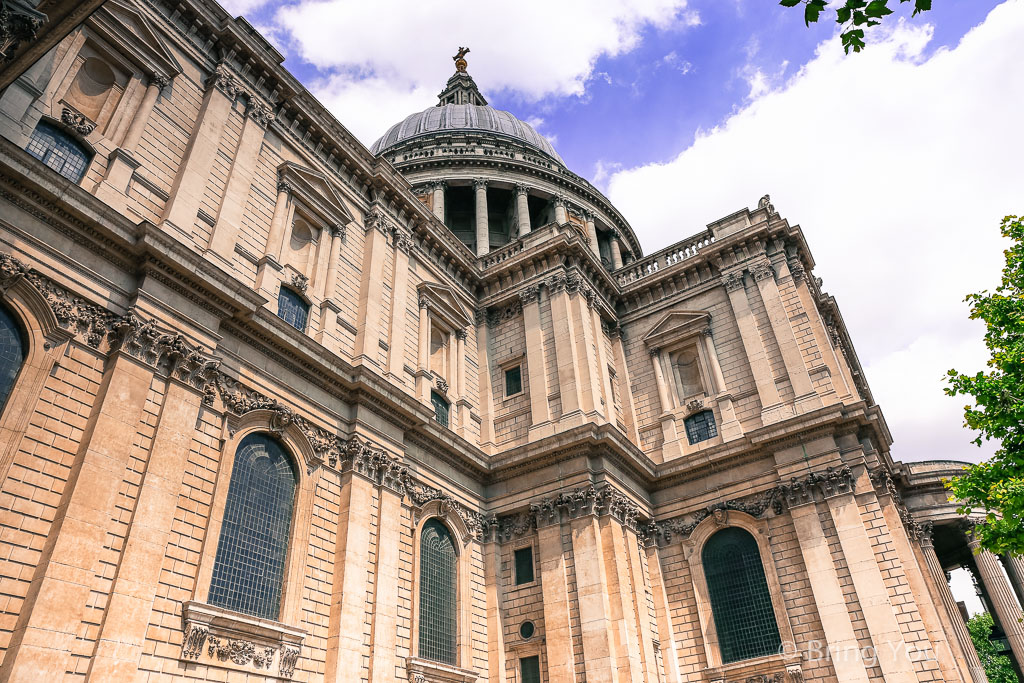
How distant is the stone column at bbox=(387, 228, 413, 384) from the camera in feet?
74.8

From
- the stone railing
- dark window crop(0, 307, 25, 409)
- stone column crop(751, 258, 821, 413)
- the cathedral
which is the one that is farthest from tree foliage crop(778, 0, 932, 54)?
the stone railing

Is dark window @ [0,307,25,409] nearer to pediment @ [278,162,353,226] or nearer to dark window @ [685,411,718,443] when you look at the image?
pediment @ [278,162,353,226]

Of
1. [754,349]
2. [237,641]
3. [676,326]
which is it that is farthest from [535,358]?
[237,641]

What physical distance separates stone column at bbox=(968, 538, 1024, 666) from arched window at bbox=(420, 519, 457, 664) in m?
24.8

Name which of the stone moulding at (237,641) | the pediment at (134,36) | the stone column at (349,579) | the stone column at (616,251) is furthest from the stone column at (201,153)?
the stone column at (616,251)

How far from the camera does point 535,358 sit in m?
26.5

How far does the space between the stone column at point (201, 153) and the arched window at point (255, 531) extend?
6015 millimetres

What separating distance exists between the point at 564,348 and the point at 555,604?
9318mm

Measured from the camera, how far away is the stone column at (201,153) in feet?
56.3

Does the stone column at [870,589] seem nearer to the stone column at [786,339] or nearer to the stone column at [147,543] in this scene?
the stone column at [786,339]

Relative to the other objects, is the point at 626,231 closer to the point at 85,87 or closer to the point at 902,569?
the point at 902,569

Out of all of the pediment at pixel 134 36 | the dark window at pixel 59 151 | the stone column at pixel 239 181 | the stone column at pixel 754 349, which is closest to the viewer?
the dark window at pixel 59 151

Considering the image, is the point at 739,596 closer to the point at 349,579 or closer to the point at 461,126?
the point at 349,579

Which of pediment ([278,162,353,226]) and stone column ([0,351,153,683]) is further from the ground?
pediment ([278,162,353,226])
